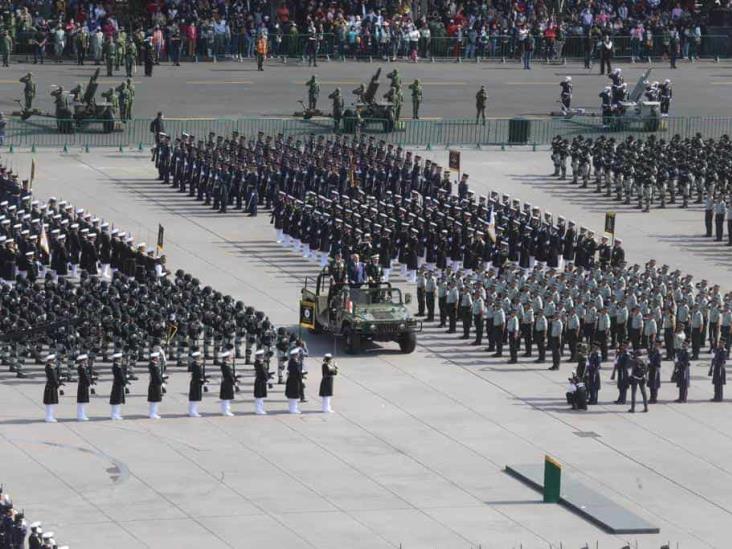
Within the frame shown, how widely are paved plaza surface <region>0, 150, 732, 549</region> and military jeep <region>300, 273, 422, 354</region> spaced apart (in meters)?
0.50

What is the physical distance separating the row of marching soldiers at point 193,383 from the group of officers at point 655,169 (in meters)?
25.7

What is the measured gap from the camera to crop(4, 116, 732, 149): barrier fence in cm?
7994

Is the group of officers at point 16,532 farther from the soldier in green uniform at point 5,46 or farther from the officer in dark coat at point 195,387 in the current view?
the soldier in green uniform at point 5,46

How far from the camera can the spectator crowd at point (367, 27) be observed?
9269 centimetres

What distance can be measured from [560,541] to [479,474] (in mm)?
4282

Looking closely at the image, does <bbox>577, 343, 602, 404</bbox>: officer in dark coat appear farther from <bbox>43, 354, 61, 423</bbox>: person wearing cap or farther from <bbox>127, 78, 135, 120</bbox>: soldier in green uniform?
<bbox>127, 78, 135, 120</bbox>: soldier in green uniform

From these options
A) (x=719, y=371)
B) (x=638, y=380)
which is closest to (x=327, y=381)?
(x=638, y=380)

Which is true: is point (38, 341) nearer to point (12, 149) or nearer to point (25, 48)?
point (12, 149)

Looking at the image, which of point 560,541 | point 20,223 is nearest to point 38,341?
point 20,223

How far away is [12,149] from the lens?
77625mm

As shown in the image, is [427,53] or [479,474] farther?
[427,53]

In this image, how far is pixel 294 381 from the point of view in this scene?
4781 cm

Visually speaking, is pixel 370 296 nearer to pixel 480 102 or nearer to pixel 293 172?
pixel 293 172

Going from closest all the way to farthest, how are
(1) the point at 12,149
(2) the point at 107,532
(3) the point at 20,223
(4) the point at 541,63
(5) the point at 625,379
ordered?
→ (2) the point at 107,532 < (5) the point at 625,379 < (3) the point at 20,223 < (1) the point at 12,149 < (4) the point at 541,63
